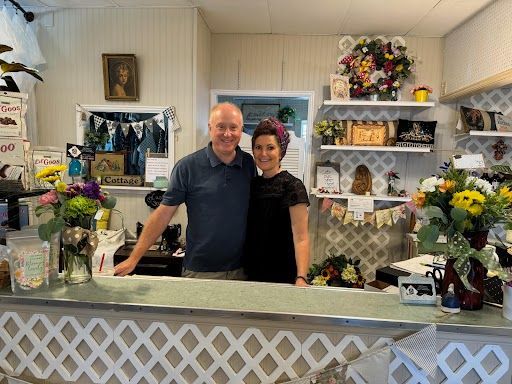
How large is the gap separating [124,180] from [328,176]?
1845 mm

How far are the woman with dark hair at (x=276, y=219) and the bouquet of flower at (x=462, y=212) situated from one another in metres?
0.58

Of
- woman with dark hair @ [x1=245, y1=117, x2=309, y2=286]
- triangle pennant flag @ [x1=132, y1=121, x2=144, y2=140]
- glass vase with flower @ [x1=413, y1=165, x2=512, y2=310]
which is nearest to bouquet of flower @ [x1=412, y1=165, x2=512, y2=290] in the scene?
glass vase with flower @ [x1=413, y1=165, x2=512, y2=310]

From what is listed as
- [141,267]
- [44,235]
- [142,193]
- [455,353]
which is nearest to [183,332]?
[44,235]

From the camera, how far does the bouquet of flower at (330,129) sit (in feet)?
11.0

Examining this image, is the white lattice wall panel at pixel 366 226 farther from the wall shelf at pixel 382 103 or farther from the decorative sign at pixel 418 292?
the decorative sign at pixel 418 292

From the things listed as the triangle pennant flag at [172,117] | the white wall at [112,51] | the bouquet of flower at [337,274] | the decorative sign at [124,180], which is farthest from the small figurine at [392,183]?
the decorative sign at [124,180]

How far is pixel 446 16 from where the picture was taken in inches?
116

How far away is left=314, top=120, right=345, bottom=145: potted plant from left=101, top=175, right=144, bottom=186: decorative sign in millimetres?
1631

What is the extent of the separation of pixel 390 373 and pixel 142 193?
2.60m

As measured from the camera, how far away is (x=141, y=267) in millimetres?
2879

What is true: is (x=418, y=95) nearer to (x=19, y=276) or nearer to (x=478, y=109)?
(x=478, y=109)

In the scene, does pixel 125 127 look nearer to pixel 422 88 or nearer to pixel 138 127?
pixel 138 127

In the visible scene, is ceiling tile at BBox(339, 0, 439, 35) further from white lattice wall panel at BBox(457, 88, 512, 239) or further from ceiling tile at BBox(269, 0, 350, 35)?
white lattice wall panel at BBox(457, 88, 512, 239)

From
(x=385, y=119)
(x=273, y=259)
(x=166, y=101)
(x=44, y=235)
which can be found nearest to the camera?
(x=44, y=235)
